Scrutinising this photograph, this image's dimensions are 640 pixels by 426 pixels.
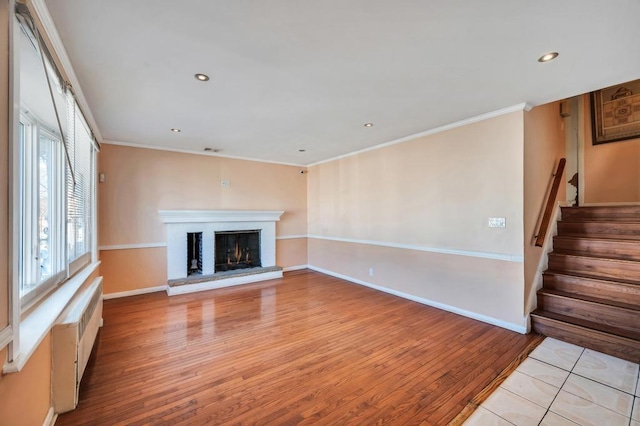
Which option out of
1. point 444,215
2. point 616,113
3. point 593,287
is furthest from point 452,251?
point 616,113

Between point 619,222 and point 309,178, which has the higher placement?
point 309,178

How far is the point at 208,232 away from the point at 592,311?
18.3 ft

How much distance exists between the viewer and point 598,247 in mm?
3369

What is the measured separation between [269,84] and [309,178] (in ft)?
13.6

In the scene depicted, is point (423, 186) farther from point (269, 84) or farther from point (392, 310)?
point (269, 84)

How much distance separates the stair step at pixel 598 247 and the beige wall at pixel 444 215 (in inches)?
46.1

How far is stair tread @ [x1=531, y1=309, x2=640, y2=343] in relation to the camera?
2596mm

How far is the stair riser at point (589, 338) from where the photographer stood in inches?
98.5

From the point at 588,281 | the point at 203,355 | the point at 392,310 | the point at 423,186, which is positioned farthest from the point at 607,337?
the point at 203,355

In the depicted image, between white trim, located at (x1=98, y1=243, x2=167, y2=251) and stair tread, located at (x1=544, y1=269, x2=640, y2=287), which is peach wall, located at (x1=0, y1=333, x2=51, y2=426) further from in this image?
stair tread, located at (x1=544, y1=269, x2=640, y2=287)

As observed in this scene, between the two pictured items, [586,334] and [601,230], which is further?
[601,230]

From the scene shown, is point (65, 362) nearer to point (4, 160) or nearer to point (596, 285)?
point (4, 160)

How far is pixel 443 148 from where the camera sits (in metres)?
3.80

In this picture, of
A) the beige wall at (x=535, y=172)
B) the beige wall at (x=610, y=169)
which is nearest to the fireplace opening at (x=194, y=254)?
the beige wall at (x=535, y=172)
